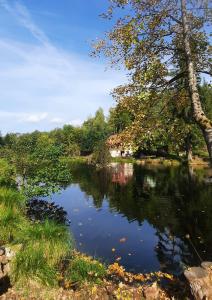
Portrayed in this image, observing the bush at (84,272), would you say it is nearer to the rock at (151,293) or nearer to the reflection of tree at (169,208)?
the rock at (151,293)

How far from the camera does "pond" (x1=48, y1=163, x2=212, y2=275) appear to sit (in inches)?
678

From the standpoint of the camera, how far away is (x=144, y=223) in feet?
80.6

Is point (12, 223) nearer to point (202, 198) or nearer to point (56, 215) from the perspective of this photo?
point (56, 215)

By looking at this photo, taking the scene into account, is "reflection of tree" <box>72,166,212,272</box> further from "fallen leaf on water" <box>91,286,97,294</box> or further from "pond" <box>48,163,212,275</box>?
"fallen leaf on water" <box>91,286,97,294</box>

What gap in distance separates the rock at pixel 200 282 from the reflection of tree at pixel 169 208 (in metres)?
5.99

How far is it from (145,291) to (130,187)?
3198 cm

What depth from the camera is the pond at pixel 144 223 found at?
1722cm

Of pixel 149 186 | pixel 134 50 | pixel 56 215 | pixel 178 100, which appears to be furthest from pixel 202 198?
pixel 134 50

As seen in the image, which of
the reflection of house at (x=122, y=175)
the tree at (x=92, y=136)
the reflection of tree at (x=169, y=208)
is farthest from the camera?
the tree at (x=92, y=136)

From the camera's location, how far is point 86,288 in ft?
36.3

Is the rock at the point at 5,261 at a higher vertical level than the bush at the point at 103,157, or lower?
lower

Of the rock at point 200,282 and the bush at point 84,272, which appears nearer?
the rock at point 200,282

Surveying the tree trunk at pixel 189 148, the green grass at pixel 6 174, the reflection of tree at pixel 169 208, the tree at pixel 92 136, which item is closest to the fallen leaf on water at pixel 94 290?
the reflection of tree at pixel 169 208

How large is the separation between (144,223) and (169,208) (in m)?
5.77
